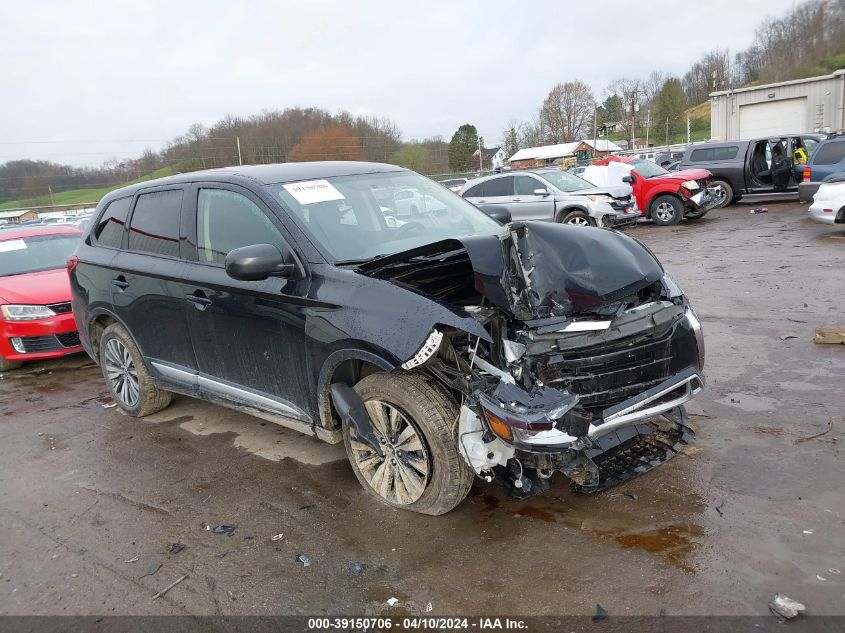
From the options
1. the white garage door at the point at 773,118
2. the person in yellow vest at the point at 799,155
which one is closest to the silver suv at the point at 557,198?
the person in yellow vest at the point at 799,155

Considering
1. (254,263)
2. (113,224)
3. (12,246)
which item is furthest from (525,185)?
(254,263)

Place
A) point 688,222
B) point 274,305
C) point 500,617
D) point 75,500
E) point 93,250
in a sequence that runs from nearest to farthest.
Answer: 1. point 500,617
2. point 274,305
3. point 75,500
4. point 93,250
5. point 688,222

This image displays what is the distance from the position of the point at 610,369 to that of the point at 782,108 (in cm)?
4413

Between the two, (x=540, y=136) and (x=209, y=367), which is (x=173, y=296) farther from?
(x=540, y=136)

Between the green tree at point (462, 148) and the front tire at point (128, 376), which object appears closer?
the front tire at point (128, 376)

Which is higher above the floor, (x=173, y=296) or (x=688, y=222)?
(x=173, y=296)

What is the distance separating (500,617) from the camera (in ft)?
8.82

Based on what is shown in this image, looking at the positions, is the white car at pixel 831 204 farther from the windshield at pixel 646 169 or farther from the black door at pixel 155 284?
the black door at pixel 155 284

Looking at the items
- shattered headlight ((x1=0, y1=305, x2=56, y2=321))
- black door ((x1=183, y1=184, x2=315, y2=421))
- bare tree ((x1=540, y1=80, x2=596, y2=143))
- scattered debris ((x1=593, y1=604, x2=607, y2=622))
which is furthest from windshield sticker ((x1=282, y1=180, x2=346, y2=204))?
bare tree ((x1=540, y1=80, x2=596, y2=143))

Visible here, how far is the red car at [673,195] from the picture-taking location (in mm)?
15398

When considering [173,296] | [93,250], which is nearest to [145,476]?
[173,296]

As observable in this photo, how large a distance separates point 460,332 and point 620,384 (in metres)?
0.86

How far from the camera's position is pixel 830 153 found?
13555mm

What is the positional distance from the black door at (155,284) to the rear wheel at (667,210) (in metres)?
13.7
